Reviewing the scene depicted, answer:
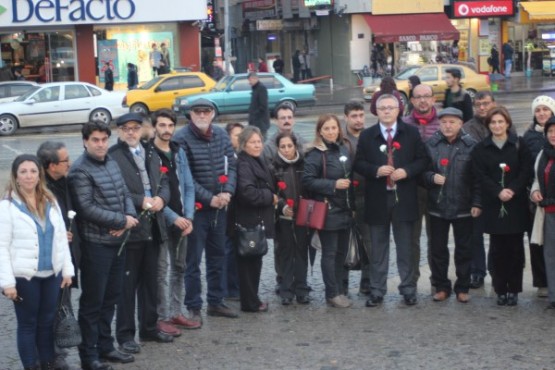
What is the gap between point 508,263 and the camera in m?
9.05

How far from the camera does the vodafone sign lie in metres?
46.4

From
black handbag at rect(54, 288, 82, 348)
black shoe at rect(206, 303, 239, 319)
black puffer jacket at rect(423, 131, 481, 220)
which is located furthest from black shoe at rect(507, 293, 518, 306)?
black handbag at rect(54, 288, 82, 348)

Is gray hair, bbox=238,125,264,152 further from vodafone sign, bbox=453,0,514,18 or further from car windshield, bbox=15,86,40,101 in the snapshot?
vodafone sign, bbox=453,0,514,18

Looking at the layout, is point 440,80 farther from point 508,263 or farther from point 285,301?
point 285,301

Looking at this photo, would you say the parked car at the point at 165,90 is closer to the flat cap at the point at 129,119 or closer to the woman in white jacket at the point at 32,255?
the flat cap at the point at 129,119

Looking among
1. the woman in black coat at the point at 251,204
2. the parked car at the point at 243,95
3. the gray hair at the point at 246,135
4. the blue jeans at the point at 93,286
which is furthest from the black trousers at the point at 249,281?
the parked car at the point at 243,95

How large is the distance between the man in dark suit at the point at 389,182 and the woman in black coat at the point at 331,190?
0.56 ft

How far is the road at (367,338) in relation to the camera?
7543 mm

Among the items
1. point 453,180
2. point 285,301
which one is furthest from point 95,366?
point 453,180

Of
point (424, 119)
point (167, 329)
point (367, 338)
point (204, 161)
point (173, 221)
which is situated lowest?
point (367, 338)

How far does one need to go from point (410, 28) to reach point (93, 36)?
46.3 ft

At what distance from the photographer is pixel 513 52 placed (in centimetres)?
4831

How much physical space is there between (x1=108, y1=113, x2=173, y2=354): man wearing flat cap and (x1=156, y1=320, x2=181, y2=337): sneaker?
0.27 ft

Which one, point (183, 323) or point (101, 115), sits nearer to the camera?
point (183, 323)
